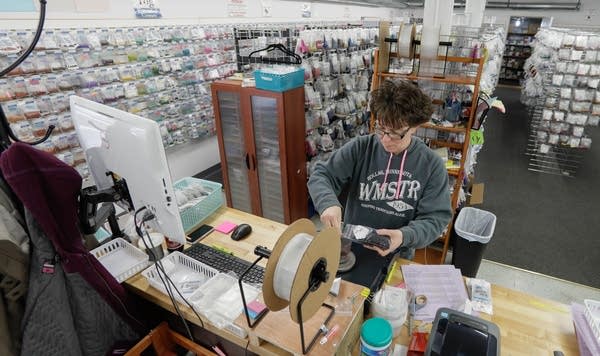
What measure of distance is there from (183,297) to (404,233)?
0.93 m

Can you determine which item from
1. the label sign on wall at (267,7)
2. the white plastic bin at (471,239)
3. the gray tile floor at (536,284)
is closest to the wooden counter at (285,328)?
the white plastic bin at (471,239)

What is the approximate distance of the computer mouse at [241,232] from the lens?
1646 millimetres

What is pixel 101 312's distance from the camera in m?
1.21

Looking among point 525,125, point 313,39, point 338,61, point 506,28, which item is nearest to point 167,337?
point 313,39

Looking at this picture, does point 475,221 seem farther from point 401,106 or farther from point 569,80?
point 569,80

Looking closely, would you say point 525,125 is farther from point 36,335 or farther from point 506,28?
point 36,335

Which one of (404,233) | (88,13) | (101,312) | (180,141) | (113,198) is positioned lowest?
(180,141)

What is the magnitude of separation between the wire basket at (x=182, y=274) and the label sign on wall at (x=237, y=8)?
4094 mm

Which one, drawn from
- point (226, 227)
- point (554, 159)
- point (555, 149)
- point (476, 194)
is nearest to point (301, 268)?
point (226, 227)

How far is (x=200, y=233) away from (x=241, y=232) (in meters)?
0.23

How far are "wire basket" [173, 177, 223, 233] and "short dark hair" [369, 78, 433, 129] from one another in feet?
3.33

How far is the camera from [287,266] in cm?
85

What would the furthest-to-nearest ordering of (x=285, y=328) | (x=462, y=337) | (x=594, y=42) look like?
(x=594, y=42), (x=285, y=328), (x=462, y=337)

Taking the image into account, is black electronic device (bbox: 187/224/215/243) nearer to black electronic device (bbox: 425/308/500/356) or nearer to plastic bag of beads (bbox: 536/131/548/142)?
black electronic device (bbox: 425/308/500/356)
